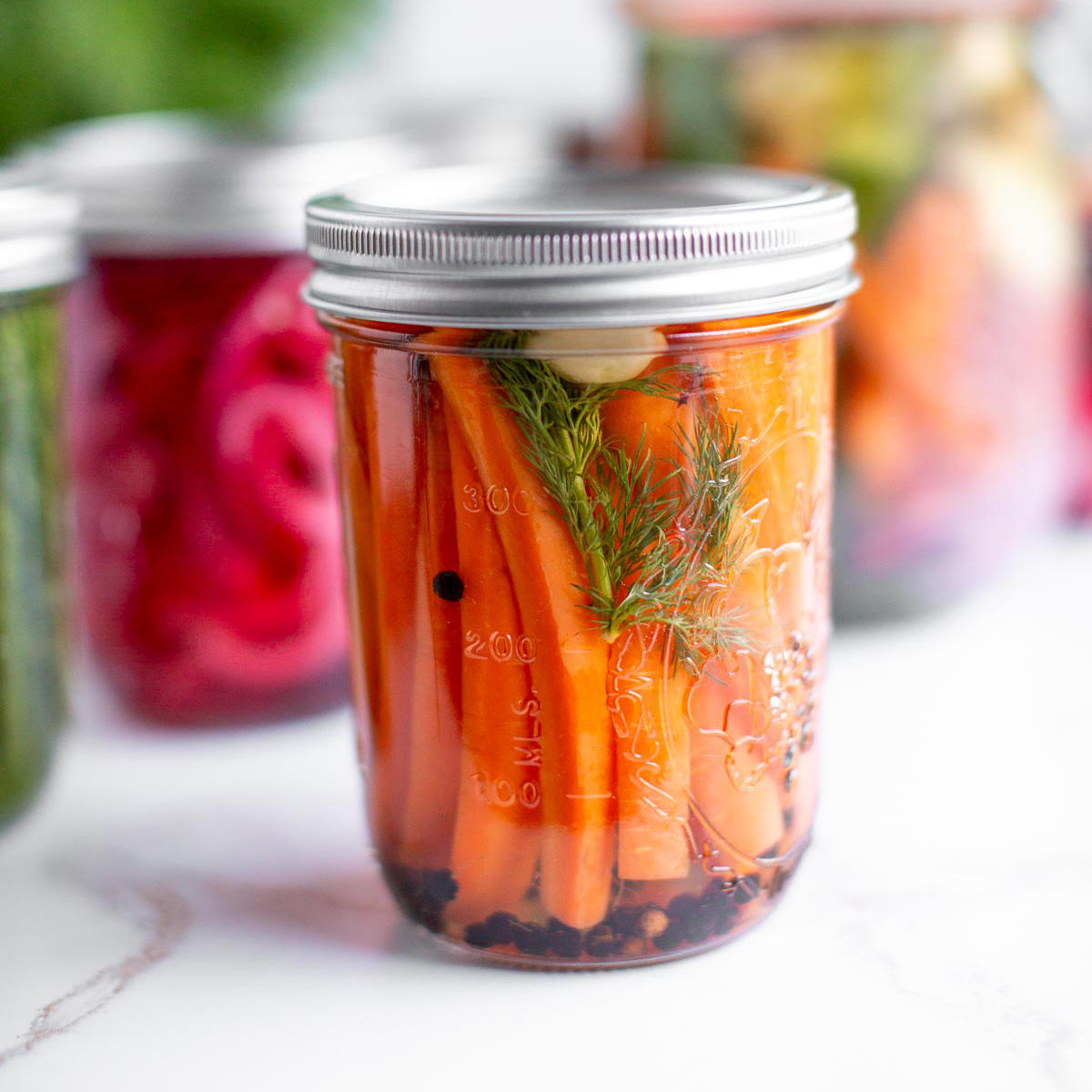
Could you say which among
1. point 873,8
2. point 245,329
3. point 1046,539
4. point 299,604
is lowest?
point 1046,539

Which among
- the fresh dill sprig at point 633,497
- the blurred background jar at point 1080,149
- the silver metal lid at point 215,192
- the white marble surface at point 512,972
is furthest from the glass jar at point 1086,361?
the fresh dill sprig at point 633,497

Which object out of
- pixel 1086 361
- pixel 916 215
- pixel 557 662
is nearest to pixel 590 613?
pixel 557 662

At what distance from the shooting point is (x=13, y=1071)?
1.88 ft

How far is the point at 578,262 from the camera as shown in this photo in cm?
55

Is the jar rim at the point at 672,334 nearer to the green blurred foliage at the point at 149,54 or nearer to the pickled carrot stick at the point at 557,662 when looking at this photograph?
the pickled carrot stick at the point at 557,662

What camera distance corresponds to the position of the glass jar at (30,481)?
2.35 feet

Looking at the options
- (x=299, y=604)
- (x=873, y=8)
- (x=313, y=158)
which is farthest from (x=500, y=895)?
(x=873, y=8)

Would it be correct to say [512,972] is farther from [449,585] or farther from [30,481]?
[30,481]

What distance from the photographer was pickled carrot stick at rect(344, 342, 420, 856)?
60 cm

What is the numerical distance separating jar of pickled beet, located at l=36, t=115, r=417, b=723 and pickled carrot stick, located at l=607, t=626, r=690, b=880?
34 centimetres

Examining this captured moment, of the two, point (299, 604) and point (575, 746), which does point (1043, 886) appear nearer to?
point (575, 746)

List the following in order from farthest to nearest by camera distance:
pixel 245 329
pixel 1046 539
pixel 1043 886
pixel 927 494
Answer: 1. pixel 1046 539
2. pixel 927 494
3. pixel 245 329
4. pixel 1043 886

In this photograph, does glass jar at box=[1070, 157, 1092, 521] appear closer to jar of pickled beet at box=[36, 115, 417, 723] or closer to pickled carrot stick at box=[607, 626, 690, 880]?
jar of pickled beet at box=[36, 115, 417, 723]

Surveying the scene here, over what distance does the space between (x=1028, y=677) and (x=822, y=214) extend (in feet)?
1.61
